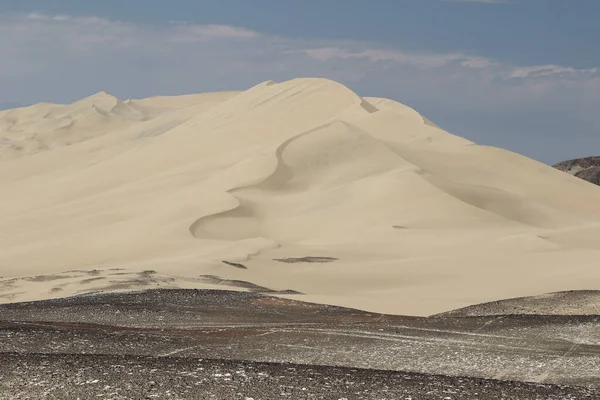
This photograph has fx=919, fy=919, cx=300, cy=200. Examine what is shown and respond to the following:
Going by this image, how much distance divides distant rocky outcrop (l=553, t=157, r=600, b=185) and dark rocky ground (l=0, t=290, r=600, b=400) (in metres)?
75.1

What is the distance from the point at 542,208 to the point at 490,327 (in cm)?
3783

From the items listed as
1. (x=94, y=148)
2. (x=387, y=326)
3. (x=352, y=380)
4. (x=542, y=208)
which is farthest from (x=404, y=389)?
(x=94, y=148)

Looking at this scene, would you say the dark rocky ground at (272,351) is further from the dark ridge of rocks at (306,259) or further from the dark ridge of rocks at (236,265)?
the dark ridge of rocks at (306,259)

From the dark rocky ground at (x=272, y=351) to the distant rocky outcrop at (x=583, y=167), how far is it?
75087 millimetres

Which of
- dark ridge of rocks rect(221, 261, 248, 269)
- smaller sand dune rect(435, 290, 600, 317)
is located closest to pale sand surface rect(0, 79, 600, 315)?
dark ridge of rocks rect(221, 261, 248, 269)

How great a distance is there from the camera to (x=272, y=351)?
667 inches

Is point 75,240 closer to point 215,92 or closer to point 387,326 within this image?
point 387,326

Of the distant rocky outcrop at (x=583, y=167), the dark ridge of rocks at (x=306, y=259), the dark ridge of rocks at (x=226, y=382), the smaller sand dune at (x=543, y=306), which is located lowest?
the dark ridge of rocks at (x=226, y=382)

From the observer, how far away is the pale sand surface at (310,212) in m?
34.0

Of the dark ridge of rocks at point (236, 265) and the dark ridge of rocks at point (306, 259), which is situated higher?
the dark ridge of rocks at point (306, 259)

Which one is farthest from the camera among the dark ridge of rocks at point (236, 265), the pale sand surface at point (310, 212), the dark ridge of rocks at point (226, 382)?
the dark ridge of rocks at point (236, 265)

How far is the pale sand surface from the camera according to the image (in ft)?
112

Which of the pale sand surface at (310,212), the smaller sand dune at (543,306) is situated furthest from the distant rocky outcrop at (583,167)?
the smaller sand dune at (543,306)

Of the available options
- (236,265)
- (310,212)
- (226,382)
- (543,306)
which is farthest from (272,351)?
(310,212)
